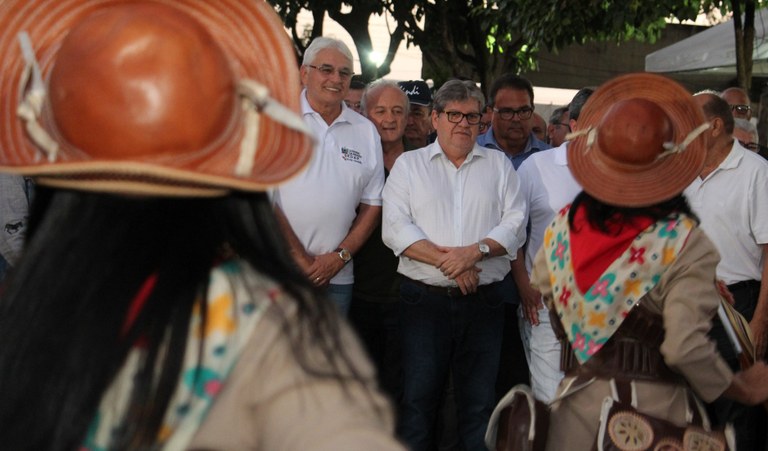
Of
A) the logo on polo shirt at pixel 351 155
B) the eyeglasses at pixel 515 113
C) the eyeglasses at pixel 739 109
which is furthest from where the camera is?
the eyeglasses at pixel 739 109

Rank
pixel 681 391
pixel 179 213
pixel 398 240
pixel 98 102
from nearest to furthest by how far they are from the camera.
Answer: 1. pixel 98 102
2. pixel 179 213
3. pixel 681 391
4. pixel 398 240

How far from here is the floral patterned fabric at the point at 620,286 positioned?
123 inches

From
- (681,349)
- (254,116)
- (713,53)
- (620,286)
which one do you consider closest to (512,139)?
(620,286)

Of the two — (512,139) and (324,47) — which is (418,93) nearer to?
(512,139)

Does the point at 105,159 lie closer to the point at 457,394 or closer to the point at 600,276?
the point at 600,276

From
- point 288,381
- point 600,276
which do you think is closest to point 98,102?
point 288,381

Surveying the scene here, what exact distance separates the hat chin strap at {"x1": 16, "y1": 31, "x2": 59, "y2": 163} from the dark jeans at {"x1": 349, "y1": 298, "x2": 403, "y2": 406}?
3.90 m

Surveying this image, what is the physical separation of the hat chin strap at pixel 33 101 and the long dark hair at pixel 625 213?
7.39 ft

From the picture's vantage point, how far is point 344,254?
501cm

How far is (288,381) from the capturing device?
4.48ft

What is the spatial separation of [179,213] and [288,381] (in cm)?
32

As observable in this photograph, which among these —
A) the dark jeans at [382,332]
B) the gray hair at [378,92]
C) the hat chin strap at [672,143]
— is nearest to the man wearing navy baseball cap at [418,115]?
the gray hair at [378,92]

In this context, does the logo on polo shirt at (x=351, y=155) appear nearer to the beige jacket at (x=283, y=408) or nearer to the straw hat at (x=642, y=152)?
the straw hat at (x=642, y=152)

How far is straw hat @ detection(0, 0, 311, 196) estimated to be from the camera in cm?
130
